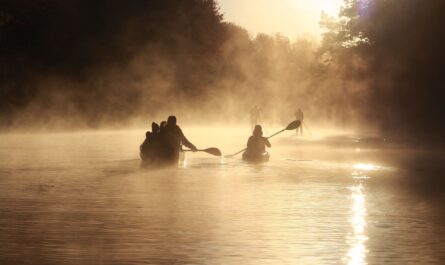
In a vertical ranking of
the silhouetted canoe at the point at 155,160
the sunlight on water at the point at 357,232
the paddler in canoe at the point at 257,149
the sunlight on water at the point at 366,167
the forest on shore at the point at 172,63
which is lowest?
the sunlight on water at the point at 357,232

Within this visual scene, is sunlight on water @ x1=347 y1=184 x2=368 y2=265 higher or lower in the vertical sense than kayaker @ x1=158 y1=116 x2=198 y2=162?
lower

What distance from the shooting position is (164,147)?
30328mm

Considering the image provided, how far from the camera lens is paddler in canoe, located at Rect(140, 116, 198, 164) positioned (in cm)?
3014

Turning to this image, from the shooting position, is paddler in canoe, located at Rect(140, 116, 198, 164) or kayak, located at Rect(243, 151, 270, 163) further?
kayak, located at Rect(243, 151, 270, 163)

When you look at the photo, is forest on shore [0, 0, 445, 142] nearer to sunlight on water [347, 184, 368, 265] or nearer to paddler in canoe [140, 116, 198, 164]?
paddler in canoe [140, 116, 198, 164]

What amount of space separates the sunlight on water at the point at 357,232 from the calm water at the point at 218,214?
0.6 inches

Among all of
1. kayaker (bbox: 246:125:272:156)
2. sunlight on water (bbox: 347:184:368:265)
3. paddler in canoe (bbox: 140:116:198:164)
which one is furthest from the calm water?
kayaker (bbox: 246:125:272:156)

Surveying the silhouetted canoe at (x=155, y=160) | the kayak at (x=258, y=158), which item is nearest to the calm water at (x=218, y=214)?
the silhouetted canoe at (x=155, y=160)

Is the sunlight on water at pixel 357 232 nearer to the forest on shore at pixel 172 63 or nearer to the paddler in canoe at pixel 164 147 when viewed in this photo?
the paddler in canoe at pixel 164 147

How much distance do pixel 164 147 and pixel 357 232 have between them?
645 inches

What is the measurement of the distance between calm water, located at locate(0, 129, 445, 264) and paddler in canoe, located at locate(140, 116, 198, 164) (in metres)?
0.64

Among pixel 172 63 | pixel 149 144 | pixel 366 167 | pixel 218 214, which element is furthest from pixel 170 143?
pixel 172 63

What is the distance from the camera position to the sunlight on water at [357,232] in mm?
12039

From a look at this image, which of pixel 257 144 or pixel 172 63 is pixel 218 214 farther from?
pixel 172 63
